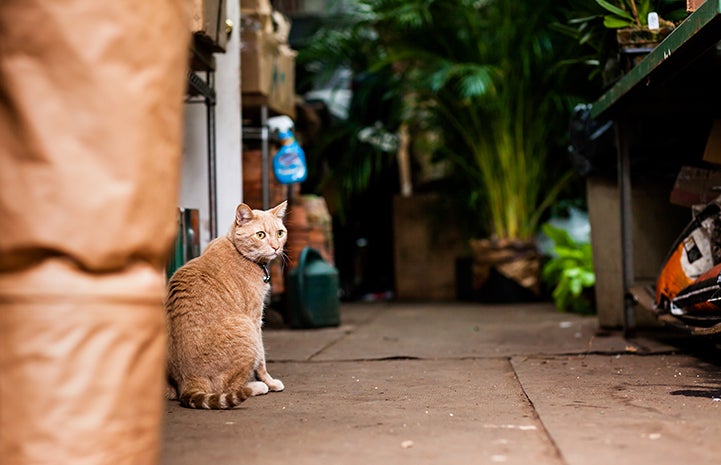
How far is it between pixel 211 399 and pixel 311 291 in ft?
9.69

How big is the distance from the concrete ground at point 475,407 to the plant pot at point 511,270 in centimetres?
320

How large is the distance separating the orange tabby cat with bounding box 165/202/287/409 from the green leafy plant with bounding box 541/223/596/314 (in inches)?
144

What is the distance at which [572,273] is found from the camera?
657 cm

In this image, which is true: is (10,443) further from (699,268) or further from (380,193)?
(380,193)

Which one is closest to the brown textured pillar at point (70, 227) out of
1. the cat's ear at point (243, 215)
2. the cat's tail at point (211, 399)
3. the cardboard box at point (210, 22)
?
Answer: the cat's tail at point (211, 399)

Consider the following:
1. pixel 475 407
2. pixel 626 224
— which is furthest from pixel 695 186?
pixel 475 407

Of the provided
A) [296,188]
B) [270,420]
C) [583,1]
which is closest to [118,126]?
[270,420]

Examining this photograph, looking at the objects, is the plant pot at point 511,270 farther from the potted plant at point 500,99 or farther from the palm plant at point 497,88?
the palm plant at point 497,88

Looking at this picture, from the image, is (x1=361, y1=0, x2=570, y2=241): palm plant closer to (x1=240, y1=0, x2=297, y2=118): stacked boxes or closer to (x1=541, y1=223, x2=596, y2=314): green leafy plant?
(x1=541, y1=223, x2=596, y2=314): green leafy plant

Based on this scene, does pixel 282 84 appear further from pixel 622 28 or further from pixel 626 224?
pixel 626 224

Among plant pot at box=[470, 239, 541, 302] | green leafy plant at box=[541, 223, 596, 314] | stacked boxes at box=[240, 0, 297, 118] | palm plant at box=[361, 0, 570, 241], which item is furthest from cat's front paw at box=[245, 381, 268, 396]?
plant pot at box=[470, 239, 541, 302]

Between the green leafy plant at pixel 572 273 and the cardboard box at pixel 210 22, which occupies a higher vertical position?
the cardboard box at pixel 210 22

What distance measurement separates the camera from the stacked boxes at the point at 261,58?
5.43 metres

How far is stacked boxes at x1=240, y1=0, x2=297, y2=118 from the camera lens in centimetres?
543
